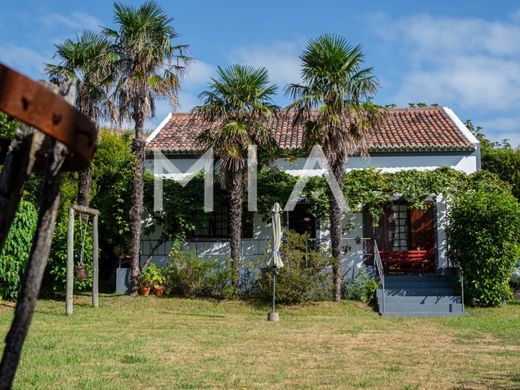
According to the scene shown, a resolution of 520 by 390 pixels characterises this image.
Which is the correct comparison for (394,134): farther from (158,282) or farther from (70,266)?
(70,266)

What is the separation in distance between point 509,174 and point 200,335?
19.1 m

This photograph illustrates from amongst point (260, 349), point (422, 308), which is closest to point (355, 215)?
point (422, 308)

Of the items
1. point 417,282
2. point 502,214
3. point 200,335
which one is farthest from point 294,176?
point 200,335

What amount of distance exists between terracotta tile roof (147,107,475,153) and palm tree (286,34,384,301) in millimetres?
1975

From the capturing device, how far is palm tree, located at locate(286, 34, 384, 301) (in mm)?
17312

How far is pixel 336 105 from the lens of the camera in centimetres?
1734

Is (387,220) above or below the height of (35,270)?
above

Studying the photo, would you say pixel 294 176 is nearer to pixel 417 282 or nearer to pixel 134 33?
pixel 417 282

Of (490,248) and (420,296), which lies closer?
(490,248)

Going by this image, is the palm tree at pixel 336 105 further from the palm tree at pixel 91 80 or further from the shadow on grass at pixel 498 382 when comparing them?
the shadow on grass at pixel 498 382

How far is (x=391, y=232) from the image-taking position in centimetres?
2061

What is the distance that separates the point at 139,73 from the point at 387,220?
9470 millimetres

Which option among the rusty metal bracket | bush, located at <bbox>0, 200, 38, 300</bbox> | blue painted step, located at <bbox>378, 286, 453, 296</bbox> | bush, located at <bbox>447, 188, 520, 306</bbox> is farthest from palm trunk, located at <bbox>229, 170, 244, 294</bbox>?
the rusty metal bracket

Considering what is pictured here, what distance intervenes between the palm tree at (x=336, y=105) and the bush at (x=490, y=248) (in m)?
3.66
